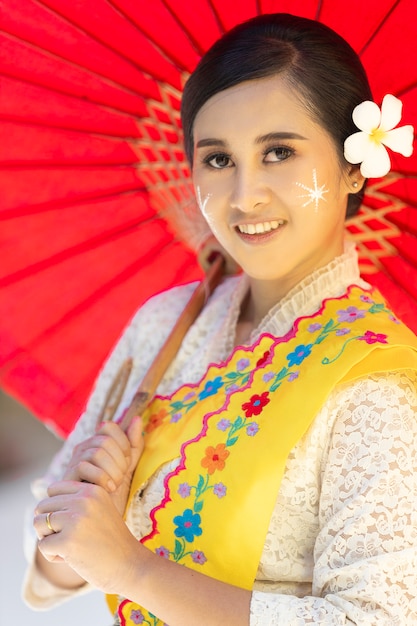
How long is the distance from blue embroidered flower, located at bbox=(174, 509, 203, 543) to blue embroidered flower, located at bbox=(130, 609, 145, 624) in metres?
0.17

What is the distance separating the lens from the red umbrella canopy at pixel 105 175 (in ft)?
5.49

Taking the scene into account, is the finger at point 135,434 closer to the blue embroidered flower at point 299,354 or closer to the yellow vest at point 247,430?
the yellow vest at point 247,430

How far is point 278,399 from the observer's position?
1.54 metres

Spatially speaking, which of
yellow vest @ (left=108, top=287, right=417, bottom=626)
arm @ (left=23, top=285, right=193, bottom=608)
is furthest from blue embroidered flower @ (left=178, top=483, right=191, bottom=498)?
arm @ (left=23, top=285, right=193, bottom=608)

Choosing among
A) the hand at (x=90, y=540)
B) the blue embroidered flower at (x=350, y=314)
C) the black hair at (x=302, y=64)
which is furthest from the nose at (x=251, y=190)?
the hand at (x=90, y=540)

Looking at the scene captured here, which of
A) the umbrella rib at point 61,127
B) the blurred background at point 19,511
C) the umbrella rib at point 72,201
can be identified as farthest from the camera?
the blurred background at point 19,511

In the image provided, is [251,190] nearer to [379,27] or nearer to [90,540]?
[379,27]

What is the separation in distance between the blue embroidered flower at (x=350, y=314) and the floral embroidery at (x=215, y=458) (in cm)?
33

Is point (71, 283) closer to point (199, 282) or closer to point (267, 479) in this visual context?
point (199, 282)

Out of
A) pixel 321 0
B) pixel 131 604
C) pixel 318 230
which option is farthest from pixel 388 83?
A: pixel 131 604

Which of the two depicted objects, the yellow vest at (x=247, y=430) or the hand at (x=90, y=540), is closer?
the hand at (x=90, y=540)

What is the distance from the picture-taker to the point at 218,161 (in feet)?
5.48

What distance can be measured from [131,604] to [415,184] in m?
1.00

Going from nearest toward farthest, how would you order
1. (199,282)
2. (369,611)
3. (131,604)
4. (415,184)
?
(369,611) → (131,604) → (415,184) → (199,282)
